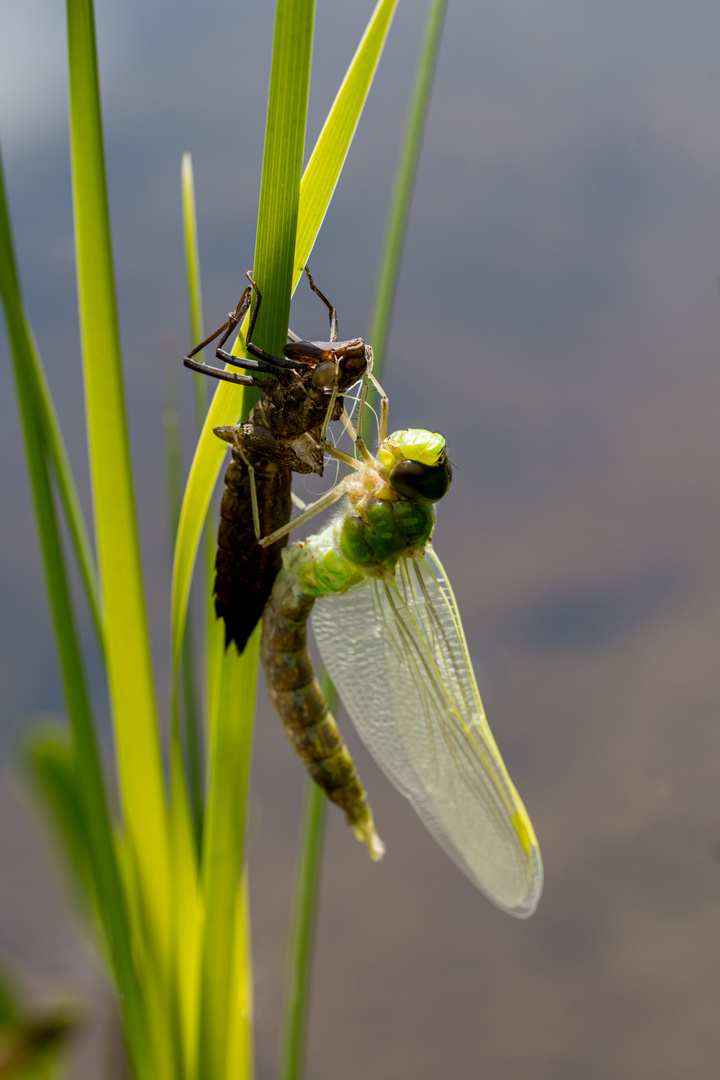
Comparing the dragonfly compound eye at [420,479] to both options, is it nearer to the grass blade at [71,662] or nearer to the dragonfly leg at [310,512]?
the dragonfly leg at [310,512]

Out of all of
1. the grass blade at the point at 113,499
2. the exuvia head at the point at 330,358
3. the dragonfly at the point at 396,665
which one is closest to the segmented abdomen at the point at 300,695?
the dragonfly at the point at 396,665

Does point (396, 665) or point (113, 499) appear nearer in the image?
point (113, 499)

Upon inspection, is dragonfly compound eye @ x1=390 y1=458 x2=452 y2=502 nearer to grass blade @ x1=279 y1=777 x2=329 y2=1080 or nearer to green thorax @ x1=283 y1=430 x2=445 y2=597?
green thorax @ x1=283 y1=430 x2=445 y2=597

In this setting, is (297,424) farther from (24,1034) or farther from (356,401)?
(24,1034)

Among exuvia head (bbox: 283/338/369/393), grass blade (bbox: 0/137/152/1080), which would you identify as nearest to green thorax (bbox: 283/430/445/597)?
exuvia head (bbox: 283/338/369/393)

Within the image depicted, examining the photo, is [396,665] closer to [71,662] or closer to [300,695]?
[300,695]

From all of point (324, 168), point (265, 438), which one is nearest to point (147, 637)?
point (265, 438)
